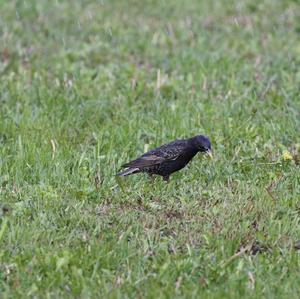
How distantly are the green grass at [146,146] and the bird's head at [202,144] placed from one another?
21 centimetres

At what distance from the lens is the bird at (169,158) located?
7094 mm

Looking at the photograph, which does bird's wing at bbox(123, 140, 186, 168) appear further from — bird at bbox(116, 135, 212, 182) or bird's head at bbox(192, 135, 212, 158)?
bird's head at bbox(192, 135, 212, 158)

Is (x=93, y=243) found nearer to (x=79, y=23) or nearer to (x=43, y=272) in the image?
(x=43, y=272)

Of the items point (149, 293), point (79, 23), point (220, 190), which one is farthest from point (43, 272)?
point (79, 23)

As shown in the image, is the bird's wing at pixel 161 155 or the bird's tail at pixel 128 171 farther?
the bird's wing at pixel 161 155

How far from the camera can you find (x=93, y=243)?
5.55 m

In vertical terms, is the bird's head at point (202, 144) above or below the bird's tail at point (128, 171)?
above

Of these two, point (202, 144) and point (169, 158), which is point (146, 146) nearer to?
point (169, 158)

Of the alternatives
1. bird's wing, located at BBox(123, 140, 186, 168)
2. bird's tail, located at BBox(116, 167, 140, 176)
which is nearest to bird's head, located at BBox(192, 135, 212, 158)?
bird's wing, located at BBox(123, 140, 186, 168)

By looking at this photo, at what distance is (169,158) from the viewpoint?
719 centimetres

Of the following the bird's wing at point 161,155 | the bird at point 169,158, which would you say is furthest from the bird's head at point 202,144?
the bird's wing at point 161,155

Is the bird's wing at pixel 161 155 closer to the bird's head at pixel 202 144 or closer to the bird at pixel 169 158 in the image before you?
the bird at pixel 169 158

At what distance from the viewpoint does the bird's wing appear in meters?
7.09

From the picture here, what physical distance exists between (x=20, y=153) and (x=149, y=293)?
2.61 m
